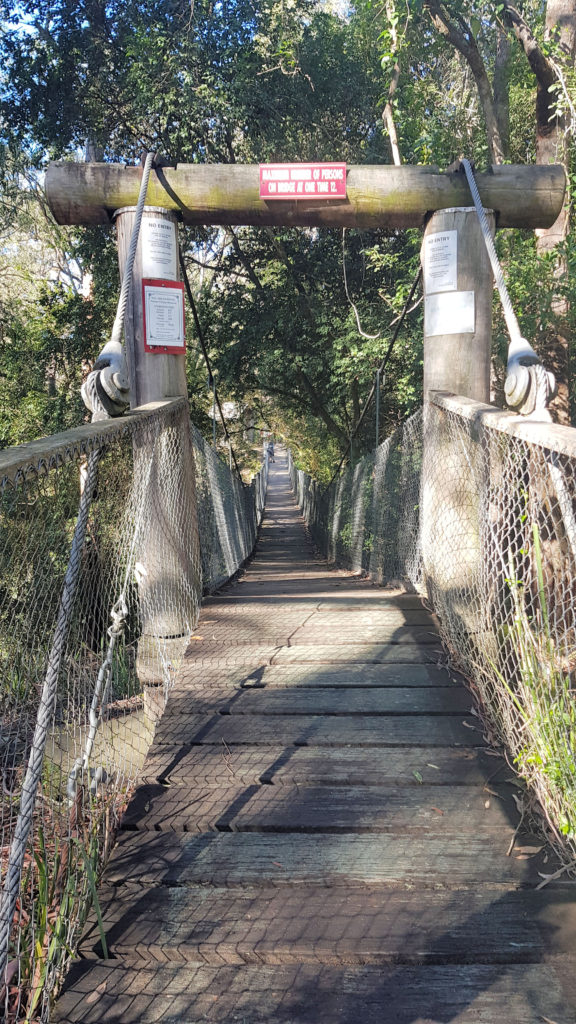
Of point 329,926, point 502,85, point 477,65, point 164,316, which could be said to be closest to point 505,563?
point 329,926

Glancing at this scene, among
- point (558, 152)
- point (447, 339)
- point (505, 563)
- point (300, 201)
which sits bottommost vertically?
point (505, 563)

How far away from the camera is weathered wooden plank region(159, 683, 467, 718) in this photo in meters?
2.24

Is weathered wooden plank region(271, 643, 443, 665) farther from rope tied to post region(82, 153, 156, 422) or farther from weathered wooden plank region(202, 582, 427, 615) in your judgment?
rope tied to post region(82, 153, 156, 422)

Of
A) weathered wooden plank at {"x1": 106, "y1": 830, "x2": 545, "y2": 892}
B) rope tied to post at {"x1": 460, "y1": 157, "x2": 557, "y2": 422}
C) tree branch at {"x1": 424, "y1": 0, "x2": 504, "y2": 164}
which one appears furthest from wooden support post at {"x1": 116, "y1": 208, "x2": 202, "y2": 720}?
tree branch at {"x1": 424, "y1": 0, "x2": 504, "y2": 164}

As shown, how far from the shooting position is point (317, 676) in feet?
8.21

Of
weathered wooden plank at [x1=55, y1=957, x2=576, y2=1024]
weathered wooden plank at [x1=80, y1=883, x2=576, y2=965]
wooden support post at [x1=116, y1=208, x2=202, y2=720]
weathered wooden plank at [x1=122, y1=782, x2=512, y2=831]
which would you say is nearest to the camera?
weathered wooden plank at [x1=55, y1=957, x2=576, y2=1024]

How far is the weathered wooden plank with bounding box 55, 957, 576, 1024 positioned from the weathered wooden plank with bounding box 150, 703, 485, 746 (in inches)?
30.9

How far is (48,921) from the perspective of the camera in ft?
4.54

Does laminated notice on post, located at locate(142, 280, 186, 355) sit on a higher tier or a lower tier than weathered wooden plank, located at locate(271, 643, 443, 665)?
higher

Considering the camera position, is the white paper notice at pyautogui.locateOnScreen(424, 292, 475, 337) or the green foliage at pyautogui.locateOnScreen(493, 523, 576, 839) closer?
the green foliage at pyautogui.locateOnScreen(493, 523, 576, 839)

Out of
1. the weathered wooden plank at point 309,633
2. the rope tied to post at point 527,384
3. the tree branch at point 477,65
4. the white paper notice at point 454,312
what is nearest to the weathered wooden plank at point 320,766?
the weathered wooden plank at point 309,633

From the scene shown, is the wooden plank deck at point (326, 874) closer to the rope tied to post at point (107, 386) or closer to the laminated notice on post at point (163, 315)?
the rope tied to post at point (107, 386)

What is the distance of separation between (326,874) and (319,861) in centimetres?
5

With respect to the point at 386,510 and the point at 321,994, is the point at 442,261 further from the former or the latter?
the point at 321,994
